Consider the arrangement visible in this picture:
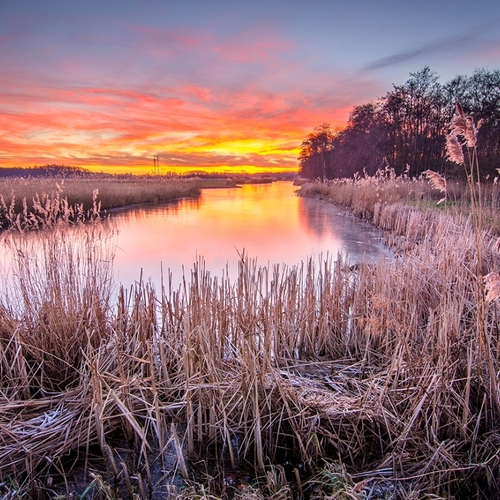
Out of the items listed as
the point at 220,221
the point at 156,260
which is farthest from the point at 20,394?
the point at 220,221

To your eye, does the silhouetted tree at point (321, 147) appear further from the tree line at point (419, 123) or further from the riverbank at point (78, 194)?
the riverbank at point (78, 194)

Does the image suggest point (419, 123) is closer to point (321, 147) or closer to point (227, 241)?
point (321, 147)

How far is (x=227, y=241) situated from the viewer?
9.02 meters

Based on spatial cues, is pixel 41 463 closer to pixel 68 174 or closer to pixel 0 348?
pixel 0 348

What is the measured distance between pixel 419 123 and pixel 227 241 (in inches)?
790

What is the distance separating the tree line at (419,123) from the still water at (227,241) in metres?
9.05

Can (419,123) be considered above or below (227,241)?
above

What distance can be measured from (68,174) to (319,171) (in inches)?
1098

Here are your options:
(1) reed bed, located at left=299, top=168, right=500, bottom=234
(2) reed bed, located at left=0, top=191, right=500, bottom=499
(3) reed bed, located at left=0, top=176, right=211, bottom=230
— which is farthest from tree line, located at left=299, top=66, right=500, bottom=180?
(2) reed bed, located at left=0, top=191, right=500, bottom=499

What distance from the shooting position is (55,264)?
304 centimetres

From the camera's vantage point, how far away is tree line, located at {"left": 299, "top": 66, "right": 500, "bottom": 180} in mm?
17000

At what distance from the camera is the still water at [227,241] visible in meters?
6.54

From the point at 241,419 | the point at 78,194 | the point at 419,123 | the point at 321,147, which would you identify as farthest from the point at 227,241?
the point at 321,147

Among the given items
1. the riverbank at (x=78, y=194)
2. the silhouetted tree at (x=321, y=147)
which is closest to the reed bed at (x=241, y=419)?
the riverbank at (x=78, y=194)
